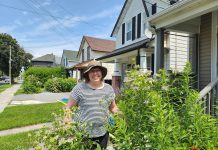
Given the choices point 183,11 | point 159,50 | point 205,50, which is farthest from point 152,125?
point 205,50

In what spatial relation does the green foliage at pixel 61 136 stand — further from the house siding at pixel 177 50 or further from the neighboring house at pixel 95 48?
the neighboring house at pixel 95 48

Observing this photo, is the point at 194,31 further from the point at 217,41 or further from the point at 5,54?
the point at 5,54

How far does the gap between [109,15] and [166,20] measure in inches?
927

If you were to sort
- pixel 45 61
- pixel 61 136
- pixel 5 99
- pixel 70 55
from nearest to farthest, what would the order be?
pixel 61 136, pixel 5 99, pixel 70 55, pixel 45 61

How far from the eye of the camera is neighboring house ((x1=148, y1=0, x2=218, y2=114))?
5.21 m

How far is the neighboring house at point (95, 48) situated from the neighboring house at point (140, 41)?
10118 millimetres

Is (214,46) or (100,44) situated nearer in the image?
(214,46)

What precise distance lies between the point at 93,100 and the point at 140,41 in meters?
12.4

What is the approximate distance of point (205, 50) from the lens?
7.39 meters

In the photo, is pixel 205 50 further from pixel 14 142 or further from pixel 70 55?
pixel 70 55

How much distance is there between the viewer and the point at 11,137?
21.4 feet

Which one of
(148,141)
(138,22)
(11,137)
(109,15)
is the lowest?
(11,137)

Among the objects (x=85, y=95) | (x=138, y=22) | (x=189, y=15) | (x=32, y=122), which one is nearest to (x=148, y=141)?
(x=85, y=95)

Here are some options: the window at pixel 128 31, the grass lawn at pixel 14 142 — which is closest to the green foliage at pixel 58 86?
the window at pixel 128 31
